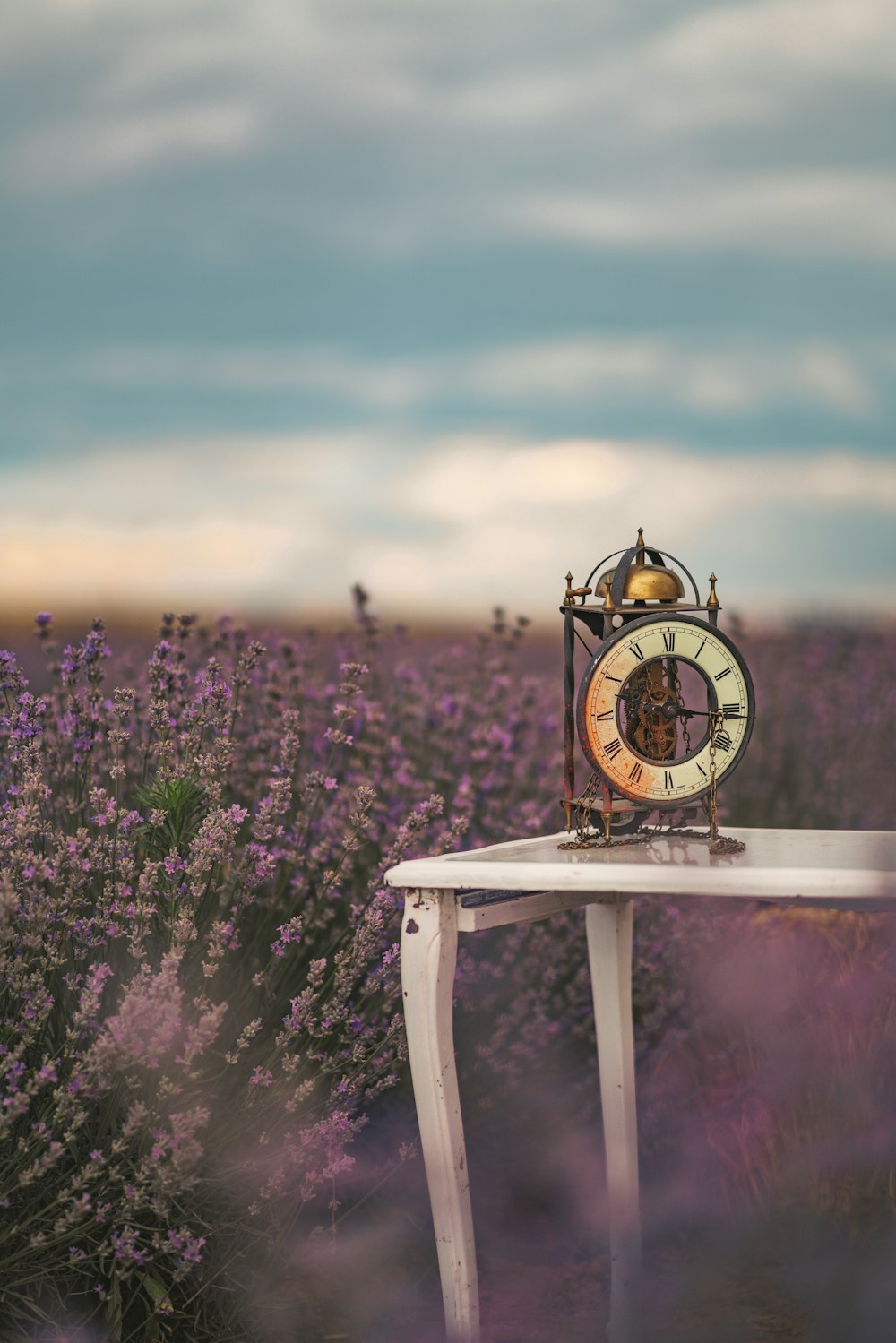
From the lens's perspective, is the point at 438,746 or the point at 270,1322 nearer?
the point at 270,1322

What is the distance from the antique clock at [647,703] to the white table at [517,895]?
0.30 ft

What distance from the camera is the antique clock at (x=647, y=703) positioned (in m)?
2.39

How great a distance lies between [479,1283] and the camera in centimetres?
296

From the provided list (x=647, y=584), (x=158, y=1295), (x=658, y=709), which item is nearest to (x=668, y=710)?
(x=658, y=709)

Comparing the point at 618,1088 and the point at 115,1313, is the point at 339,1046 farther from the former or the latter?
the point at 115,1313

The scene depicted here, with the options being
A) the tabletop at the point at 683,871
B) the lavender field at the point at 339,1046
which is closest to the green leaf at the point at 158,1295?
the lavender field at the point at 339,1046

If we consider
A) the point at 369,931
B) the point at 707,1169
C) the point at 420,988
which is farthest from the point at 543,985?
the point at 420,988

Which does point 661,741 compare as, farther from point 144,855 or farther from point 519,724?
point 519,724

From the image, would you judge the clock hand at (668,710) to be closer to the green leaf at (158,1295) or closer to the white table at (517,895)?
the white table at (517,895)

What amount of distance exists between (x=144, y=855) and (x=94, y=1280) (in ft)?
2.41

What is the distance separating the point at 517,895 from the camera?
2518mm

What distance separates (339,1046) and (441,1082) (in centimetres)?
72

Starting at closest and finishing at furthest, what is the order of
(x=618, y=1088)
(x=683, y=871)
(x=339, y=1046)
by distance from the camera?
1. (x=683, y=871)
2. (x=618, y=1088)
3. (x=339, y=1046)

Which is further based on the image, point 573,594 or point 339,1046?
point 339,1046
